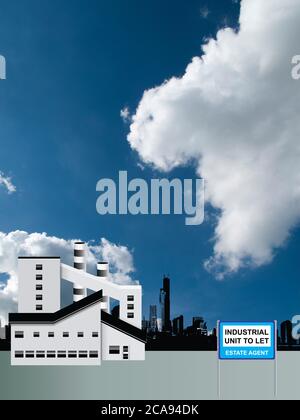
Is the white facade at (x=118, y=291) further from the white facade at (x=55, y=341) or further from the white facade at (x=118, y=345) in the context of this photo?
the white facade at (x=55, y=341)

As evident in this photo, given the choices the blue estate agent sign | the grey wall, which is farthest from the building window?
the blue estate agent sign

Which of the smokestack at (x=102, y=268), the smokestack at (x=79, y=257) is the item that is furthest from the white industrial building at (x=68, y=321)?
the smokestack at (x=102, y=268)

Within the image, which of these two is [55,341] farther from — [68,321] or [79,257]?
[79,257]

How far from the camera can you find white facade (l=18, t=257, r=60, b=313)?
A: 46.7 meters

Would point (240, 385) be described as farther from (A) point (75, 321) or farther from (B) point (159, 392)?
(A) point (75, 321)

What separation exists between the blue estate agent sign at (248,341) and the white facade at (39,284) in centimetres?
2221

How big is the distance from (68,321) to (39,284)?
4.56 metres

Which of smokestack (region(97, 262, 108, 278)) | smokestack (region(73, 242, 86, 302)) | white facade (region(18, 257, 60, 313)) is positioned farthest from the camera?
smokestack (region(97, 262, 108, 278))

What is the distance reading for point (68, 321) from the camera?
145ft

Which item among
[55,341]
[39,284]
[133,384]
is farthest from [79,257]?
[133,384]

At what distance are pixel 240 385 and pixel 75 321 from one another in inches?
530

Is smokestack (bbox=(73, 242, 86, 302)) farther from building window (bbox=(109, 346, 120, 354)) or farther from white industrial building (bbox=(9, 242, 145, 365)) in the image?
building window (bbox=(109, 346, 120, 354))

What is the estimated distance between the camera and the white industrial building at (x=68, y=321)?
1732 inches
